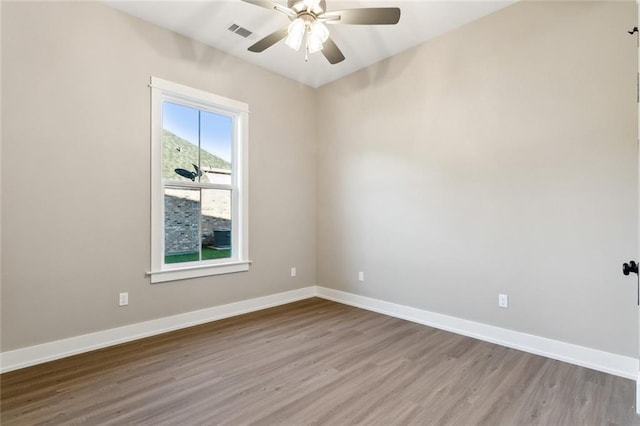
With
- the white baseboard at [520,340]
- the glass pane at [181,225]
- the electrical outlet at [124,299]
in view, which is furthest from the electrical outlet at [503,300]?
the electrical outlet at [124,299]

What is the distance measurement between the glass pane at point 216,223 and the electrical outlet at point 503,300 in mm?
3008

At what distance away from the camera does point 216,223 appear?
3885 mm

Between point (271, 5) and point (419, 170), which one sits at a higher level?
point (271, 5)

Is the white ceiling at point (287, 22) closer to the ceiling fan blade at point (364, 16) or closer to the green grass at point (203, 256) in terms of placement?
the ceiling fan blade at point (364, 16)

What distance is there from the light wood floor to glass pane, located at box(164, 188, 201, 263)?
0.86 meters

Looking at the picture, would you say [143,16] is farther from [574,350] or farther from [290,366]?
[574,350]

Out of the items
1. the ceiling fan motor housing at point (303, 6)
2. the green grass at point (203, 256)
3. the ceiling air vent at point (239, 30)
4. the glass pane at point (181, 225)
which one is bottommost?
the green grass at point (203, 256)

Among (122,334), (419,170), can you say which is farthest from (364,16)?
(122,334)

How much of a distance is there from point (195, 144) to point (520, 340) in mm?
3867

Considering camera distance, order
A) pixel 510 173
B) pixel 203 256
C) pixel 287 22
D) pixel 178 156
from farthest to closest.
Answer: pixel 203 256
pixel 178 156
pixel 287 22
pixel 510 173

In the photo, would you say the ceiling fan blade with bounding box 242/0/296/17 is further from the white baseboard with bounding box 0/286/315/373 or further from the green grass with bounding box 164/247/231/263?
the white baseboard with bounding box 0/286/315/373

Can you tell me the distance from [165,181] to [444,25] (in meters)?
3.31

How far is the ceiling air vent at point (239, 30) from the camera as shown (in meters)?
3.28

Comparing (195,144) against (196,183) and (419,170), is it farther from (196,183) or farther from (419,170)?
(419,170)
